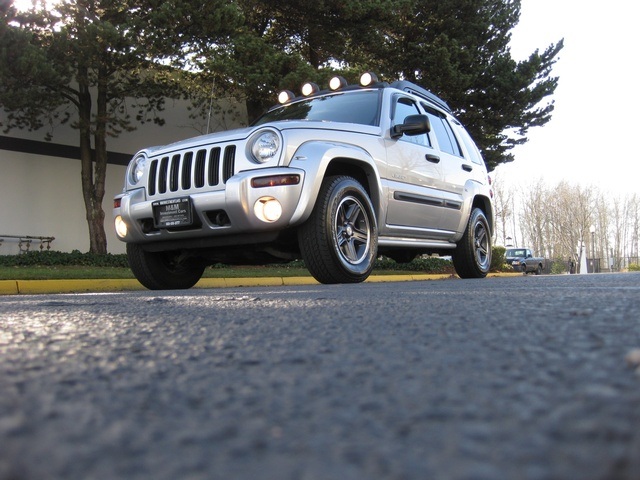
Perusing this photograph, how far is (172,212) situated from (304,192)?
1136mm

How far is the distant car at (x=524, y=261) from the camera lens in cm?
3616

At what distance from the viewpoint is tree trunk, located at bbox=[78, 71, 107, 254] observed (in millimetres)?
15305

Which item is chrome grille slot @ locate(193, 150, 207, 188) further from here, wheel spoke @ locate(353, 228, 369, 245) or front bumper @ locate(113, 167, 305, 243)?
wheel spoke @ locate(353, 228, 369, 245)

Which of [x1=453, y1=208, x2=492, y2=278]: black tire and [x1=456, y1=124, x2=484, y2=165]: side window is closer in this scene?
[x1=453, y1=208, x2=492, y2=278]: black tire

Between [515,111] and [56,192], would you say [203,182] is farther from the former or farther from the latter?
[515,111]

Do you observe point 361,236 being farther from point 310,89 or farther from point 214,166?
point 310,89

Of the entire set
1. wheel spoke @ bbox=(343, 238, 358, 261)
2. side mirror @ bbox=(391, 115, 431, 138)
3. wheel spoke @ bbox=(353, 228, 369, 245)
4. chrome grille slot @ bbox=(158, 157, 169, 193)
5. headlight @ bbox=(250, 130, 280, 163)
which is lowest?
wheel spoke @ bbox=(343, 238, 358, 261)

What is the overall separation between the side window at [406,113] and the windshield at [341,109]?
0.76ft

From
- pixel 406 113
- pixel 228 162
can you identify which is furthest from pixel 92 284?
pixel 406 113

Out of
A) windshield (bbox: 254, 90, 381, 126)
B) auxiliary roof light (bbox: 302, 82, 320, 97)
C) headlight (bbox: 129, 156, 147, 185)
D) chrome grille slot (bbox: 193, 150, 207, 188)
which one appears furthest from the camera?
auxiliary roof light (bbox: 302, 82, 320, 97)

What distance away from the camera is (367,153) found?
17.1ft

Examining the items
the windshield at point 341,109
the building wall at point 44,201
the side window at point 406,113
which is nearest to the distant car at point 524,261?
the building wall at point 44,201

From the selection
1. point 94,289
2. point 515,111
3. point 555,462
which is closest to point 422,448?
point 555,462

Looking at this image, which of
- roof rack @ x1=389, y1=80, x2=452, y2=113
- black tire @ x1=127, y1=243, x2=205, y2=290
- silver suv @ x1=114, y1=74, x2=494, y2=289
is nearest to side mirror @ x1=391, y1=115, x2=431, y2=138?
silver suv @ x1=114, y1=74, x2=494, y2=289
